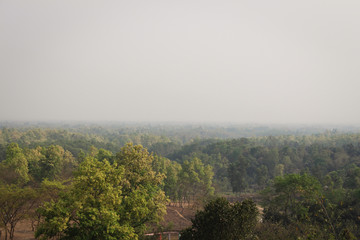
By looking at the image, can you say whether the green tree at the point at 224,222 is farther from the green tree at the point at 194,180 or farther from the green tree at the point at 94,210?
the green tree at the point at 194,180

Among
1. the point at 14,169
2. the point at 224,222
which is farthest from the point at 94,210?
the point at 14,169

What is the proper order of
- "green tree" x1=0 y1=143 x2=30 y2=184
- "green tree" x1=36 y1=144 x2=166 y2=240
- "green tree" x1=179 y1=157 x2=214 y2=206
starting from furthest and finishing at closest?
"green tree" x1=179 y1=157 x2=214 y2=206, "green tree" x1=0 y1=143 x2=30 y2=184, "green tree" x1=36 y1=144 x2=166 y2=240

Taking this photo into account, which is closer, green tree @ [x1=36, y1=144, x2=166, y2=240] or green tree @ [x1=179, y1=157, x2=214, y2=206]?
green tree @ [x1=36, y1=144, x2=166, y2=240]

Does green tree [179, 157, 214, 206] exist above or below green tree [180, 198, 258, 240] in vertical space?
below

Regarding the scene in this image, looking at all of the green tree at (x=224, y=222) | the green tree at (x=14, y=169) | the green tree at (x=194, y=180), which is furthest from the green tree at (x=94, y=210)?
the green tree at (x=14, y=169)

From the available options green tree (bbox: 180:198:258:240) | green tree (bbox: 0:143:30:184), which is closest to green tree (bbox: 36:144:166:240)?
green tree (bbox: 180:198:258:240)

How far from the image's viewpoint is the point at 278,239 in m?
11.6

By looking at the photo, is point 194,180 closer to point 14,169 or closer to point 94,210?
point 14,169

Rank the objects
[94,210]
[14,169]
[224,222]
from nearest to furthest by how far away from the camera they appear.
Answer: [94,210] → [224,222] → [14,169]

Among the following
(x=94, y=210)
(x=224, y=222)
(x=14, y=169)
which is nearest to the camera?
(x=94, y=210)

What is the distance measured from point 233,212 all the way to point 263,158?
4150cm

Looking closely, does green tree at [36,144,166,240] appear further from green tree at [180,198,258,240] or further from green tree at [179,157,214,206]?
green tree at [179,157,214,206]

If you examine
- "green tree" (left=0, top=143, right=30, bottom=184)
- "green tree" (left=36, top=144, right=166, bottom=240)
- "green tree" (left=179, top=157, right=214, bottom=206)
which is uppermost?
"green tree" (left=36, top=144, right=166, bottom=240)

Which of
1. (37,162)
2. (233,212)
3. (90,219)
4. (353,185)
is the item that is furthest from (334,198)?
(37,162)
